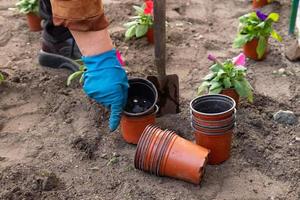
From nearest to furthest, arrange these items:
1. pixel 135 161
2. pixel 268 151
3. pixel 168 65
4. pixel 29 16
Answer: pixel 135 161, pixel 268 151, pixel 168 65, pixel 29 16

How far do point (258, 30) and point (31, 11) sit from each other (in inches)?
71.1

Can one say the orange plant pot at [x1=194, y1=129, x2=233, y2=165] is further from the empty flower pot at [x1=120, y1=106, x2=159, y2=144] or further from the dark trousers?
the dark trousers

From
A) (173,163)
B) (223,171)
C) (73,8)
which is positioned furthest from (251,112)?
(73,8)

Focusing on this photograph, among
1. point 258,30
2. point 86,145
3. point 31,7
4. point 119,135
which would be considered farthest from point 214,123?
point 31,7

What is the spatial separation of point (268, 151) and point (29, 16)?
2358 mm

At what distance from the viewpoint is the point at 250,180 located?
2514 millimetres

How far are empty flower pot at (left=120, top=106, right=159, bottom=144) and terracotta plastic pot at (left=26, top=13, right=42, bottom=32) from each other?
1.77m

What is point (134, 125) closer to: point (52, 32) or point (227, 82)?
point (227, 82)

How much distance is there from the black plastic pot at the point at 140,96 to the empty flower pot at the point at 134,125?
43mm

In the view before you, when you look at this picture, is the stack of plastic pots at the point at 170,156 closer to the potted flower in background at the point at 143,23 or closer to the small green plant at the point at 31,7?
the potted flower in background at the point at 143,23

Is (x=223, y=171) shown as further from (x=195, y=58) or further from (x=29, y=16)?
(x=29, y=16)

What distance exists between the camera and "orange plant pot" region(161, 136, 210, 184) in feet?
7.90

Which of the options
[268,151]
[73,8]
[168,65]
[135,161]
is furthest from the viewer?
[168,65]

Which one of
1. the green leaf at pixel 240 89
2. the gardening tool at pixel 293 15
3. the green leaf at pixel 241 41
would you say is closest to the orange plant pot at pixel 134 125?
the green leaf at pixel 240 89
